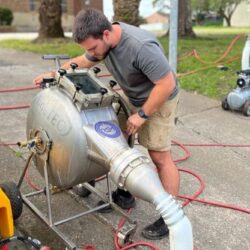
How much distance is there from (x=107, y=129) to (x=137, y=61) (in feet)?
1.44

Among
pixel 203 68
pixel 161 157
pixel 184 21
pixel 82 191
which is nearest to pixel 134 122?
pixel 161 157

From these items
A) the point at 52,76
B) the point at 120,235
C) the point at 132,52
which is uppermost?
the point at 132,52

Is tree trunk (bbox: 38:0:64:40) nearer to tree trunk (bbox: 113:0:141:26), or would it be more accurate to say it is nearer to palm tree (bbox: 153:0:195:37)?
tree trunk (bbox: 113:0:141:26)

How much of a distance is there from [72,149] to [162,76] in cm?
68

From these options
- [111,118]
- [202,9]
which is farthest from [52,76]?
[202,9]

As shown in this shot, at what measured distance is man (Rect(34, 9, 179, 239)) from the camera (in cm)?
242

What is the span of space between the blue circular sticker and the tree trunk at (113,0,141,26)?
262 inches

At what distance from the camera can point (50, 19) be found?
11727 mm

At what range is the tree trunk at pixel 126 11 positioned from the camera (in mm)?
8906

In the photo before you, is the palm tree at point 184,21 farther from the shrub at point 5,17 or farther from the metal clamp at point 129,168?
the shrub at point 5,17

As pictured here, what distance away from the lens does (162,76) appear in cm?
248

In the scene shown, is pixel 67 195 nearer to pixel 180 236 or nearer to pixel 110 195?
pixel 110 195

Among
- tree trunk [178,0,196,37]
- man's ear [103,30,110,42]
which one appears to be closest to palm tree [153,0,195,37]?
tree trunk [178,0,196,37]

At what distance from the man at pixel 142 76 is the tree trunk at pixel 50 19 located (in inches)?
362
